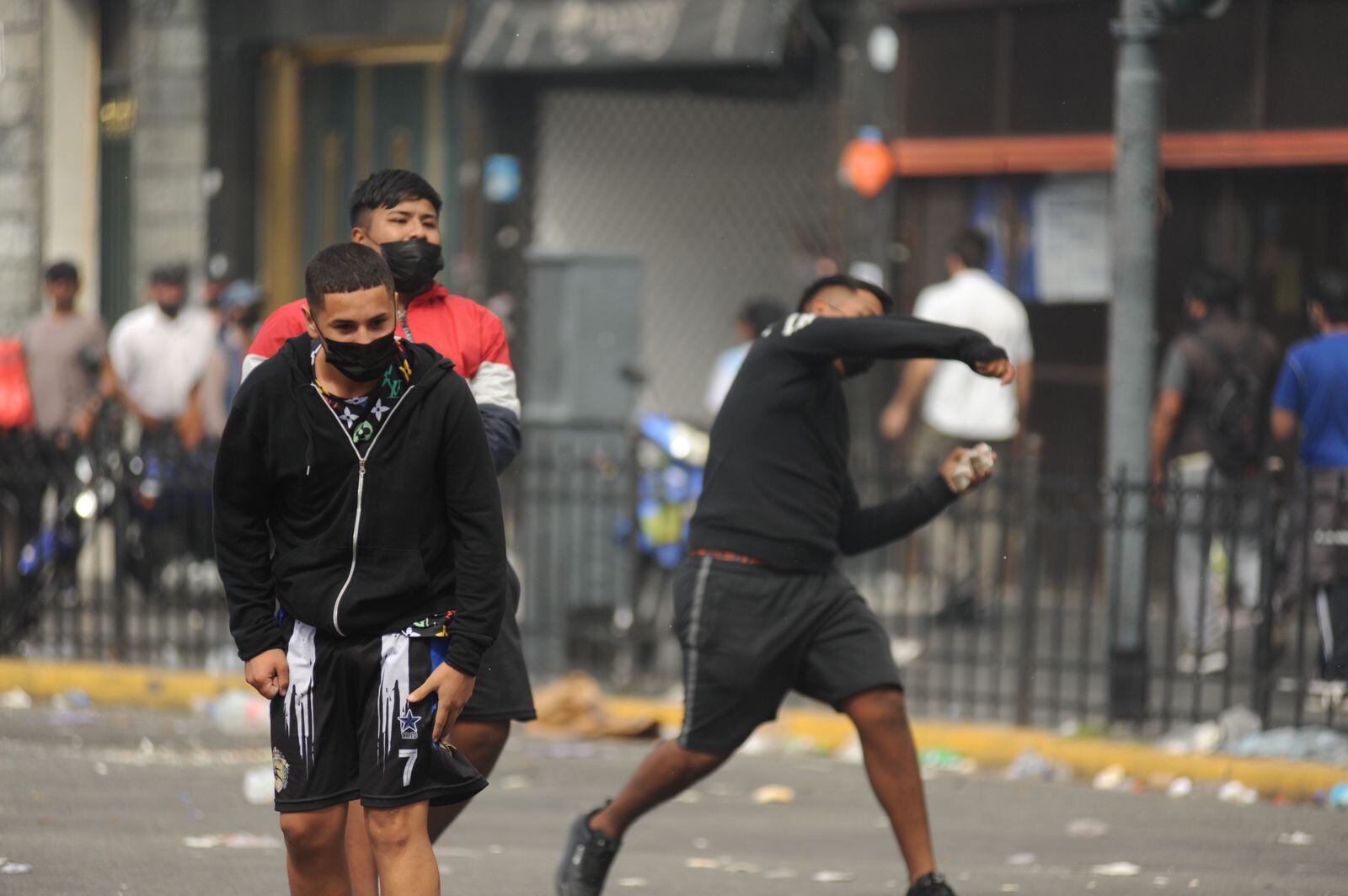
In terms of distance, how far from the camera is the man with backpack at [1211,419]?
34.1 ft

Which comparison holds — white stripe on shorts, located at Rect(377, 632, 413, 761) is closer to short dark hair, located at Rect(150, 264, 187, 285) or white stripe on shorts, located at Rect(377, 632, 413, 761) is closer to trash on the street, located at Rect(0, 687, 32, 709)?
trash on the street, located at Rect(0, 687, 32, 709)

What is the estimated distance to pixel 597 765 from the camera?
909 cm

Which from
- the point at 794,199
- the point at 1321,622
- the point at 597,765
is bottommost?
the point at 597,765

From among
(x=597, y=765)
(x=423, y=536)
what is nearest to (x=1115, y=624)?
(x=597, y=765)

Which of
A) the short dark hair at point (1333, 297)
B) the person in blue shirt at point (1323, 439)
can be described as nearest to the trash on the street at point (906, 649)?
the person in blue shirt at point (1323, 439)

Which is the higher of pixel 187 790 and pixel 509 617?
pixel 509 617

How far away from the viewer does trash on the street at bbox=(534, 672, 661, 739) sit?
31.9 ft

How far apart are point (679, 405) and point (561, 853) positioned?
8.49 metres

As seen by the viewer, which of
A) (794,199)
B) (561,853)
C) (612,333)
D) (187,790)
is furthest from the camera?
(794,199)

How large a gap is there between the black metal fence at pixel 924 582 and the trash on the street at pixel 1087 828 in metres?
1.43

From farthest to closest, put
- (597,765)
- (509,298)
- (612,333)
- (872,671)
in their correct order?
(509,298) → (612,333) → (597,765) → (872,671)

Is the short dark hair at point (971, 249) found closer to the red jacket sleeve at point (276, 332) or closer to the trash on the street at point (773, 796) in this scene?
the trash on the street at point (773, 796)

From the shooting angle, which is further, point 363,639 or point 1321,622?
point 1321,622

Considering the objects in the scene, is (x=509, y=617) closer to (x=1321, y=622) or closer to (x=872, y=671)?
(x=872, y=671)
